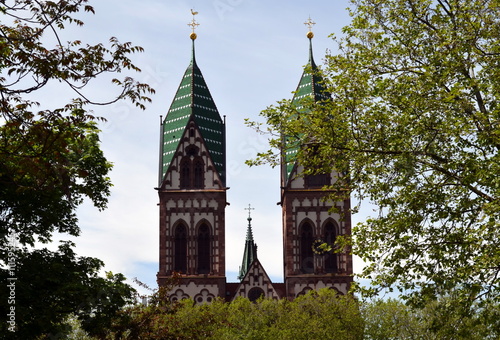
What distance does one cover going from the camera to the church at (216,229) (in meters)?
54.8

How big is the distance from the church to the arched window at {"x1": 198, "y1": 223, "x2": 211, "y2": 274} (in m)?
0.04

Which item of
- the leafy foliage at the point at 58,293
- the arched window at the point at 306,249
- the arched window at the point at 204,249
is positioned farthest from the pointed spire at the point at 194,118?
the leafy foliage at the point at 58,293

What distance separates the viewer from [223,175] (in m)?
58.0

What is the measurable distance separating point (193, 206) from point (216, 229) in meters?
2.12

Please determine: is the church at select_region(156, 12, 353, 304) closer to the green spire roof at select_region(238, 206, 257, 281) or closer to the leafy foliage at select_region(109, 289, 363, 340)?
the leafy foliage at select_region(109, 289, 363, 340)

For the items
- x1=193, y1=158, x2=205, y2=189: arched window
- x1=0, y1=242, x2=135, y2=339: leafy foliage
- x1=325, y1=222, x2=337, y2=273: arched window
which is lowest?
x1=0, y1=242, x2=135, y2=339: leafy foliage

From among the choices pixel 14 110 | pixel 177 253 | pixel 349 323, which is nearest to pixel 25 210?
pixel 14 110

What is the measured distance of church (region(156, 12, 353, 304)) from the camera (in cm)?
5478

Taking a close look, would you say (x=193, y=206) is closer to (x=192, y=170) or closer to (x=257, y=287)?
(x=192, y=170)

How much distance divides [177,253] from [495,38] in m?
37.8

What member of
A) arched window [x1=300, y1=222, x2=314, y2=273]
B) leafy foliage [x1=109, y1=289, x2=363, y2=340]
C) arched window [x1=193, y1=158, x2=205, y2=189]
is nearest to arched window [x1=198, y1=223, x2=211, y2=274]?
arched window [x1=193, y1=158, x2=205, y2=189]

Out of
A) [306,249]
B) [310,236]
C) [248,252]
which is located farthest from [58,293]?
[248,252]

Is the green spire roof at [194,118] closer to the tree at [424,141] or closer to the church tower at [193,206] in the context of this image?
the church tower at [193,206]

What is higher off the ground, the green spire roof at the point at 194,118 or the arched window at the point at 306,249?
the green spire roof at the point at 194,118
